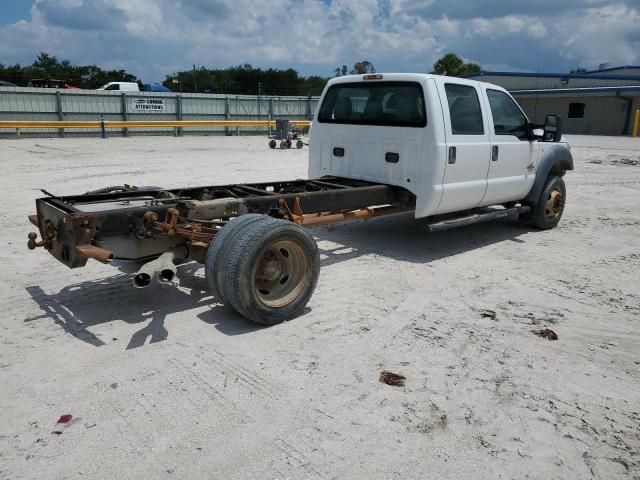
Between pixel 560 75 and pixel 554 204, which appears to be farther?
pixel 560 75

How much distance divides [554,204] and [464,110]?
2.92 m

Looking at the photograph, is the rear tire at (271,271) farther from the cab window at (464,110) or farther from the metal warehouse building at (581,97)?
the metal warehouse building at (581,97)

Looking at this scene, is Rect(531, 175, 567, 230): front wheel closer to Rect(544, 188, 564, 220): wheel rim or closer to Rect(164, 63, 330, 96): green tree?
Rect(544, 188, 564, 220): wheel rim

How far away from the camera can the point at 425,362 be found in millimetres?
4043

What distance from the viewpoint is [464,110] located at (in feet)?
21.6

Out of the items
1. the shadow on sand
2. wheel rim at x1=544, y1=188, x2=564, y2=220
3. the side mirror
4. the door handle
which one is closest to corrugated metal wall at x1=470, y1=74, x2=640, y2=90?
wheel rim at x1=544, y1=188, x2=564, y2=220

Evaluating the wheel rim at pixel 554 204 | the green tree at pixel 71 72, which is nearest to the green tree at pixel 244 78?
the green tree at pixel 71 72

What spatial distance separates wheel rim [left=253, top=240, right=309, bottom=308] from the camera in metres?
4.67

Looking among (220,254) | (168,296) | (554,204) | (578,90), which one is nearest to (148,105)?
(554,204)

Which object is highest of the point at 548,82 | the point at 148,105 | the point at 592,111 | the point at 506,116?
the point at 548,82

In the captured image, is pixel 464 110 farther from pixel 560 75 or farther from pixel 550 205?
pixel 560 75

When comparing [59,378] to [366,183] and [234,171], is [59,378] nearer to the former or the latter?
[366,183]

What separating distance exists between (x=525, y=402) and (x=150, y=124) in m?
26.8

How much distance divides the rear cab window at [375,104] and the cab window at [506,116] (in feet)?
4.30
